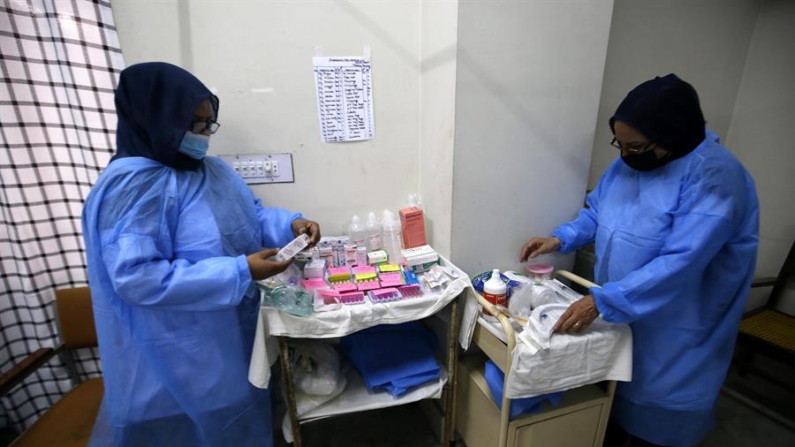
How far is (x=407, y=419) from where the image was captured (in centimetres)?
163

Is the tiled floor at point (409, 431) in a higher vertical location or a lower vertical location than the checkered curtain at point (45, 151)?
lower

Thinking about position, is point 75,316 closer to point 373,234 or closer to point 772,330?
point 373,234

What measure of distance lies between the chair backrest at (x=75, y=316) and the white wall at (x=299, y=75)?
30.1 inches

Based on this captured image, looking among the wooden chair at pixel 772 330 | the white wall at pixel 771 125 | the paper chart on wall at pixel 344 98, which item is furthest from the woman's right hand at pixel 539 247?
the white wall at pixel 771 125

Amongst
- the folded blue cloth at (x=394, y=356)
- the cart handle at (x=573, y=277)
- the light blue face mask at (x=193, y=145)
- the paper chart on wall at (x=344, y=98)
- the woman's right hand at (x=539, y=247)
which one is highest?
the paper chart on wall at (x=344, y=98)

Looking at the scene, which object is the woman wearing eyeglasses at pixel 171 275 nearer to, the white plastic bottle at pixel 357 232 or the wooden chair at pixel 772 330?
the white plastic bottle at pixel 357 232

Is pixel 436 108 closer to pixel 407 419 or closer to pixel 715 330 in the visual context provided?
pixel 715 330

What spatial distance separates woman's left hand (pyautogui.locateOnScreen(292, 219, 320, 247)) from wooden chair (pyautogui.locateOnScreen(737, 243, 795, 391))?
2110mm

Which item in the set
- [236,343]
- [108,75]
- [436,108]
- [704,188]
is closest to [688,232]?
[704,188]

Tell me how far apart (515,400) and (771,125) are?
2270mm

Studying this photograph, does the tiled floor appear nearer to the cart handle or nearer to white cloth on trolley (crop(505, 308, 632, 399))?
white cloth on trolley (crop(505, 308, 632, 399))

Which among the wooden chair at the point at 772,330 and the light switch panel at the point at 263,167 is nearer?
the light switch panel at the point at 263,167

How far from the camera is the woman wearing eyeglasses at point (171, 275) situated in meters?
0.85

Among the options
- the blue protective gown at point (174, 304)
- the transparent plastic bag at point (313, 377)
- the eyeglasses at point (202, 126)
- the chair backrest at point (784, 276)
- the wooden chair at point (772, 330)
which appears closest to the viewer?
the blue protective gown at point (174, 304)
